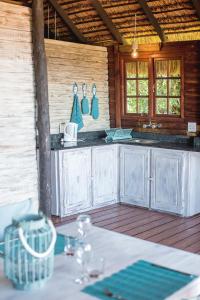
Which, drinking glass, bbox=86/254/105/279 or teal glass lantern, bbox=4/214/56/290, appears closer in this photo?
teal glass lantern, bbox=4/214/56/290

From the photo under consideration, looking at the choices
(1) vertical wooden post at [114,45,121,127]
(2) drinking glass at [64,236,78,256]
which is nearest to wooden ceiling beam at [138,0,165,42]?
(1) vertical wooden post at [114,45,121,127]

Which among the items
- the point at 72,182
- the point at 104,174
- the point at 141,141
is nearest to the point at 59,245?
the point at 72,182

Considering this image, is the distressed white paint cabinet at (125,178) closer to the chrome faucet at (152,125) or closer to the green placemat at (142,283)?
the chrome faucet at (152,125)

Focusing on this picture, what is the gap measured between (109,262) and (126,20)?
181 inches

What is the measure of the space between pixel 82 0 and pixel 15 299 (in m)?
4.98

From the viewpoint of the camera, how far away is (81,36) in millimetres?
6594

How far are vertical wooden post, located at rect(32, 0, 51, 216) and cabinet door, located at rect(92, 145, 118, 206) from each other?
809mm

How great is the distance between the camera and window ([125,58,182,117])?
5930mm

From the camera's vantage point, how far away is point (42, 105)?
4918mm

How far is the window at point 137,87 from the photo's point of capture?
625cm

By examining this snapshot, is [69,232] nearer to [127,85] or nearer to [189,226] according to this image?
[189,226]

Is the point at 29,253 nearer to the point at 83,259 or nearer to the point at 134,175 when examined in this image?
the point at 83,259

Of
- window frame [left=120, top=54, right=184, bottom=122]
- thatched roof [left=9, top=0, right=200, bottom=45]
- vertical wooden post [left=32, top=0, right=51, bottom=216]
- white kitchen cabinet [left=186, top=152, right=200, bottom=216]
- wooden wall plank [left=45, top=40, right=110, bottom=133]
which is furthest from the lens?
window frame [left=120, top=54, right=184, bottom=122]

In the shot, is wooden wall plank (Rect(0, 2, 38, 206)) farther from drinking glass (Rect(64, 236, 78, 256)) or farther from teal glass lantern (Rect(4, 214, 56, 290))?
teal glass lantern (Rect(4, 214, 56, 290))
